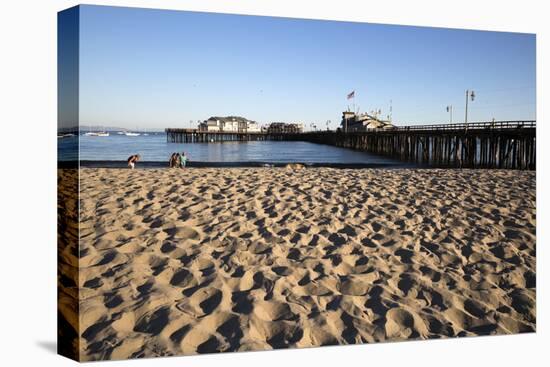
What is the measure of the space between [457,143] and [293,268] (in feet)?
41.8

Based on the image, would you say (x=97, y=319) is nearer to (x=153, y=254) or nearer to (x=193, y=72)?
(x=153, y=254)

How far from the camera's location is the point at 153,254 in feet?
12.6

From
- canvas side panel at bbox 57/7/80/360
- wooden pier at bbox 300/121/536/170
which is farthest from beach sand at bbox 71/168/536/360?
wooden pier at bbox 300/121/536/170

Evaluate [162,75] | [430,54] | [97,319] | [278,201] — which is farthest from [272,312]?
[162,75]

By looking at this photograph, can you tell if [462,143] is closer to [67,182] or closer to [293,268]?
[293,268]

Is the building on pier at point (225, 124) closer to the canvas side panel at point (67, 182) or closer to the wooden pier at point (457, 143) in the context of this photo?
the wooden pier at point (457, 143)

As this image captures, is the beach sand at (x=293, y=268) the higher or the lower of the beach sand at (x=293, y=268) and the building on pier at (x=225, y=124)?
the lower

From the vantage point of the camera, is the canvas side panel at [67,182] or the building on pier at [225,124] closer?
the canvas side panel at [67,182]

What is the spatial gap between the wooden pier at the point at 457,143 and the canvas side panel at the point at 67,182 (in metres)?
10.5

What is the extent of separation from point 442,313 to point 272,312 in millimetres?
1259

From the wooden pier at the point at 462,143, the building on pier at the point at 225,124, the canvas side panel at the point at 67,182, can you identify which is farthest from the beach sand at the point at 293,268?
the building on pier at the point at 225,124

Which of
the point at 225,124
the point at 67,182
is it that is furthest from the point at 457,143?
the point at 225,124

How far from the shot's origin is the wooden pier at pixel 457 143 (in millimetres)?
12562

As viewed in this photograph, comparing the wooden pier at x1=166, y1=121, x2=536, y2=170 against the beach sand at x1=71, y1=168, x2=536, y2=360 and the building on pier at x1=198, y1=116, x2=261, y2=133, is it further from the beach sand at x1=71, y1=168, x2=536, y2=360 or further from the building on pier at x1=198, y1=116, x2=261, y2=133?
the beach sand at x1=71, y1=168, x2=536, y2=360
